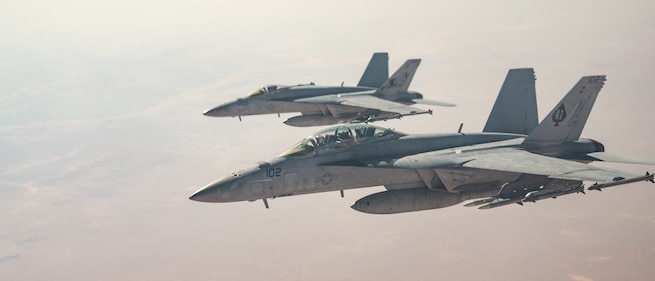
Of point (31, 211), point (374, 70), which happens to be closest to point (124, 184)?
point (31, 211)

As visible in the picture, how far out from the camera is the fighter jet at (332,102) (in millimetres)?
40250

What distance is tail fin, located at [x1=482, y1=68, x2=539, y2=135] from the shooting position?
2862 cm

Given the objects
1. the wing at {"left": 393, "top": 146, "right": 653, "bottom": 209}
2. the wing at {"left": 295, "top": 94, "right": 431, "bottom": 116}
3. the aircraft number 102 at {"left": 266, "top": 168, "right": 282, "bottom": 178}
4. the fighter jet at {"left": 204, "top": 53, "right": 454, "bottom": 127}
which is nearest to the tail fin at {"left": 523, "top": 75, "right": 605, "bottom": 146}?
the wing at {"left": 393, "top": 146, "right": 653, "bottom": 209}

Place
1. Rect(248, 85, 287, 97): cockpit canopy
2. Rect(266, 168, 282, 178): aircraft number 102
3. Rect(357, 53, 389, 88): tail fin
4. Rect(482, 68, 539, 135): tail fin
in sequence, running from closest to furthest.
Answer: Rect(266, 168, 282, 178): aircraft number 102
Rect(482, 68, 539, 135): tail fin
Rect(248, 85, 287, 97): cockpit canopy
Rect(357, 53, 389, 88): tail fin

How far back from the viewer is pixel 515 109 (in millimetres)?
28703

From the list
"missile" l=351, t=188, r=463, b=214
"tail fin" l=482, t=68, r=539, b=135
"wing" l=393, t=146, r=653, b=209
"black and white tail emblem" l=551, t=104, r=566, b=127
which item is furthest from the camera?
"tail fin" l=482, t=68, r=539, b=135

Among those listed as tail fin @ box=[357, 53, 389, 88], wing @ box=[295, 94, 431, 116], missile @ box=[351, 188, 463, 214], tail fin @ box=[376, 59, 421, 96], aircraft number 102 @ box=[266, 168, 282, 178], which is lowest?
missile @ box=[351, 188, 463, 214]

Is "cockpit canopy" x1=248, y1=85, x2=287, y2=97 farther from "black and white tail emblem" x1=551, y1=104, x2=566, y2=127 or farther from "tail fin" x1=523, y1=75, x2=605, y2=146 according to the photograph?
"black and white tail emblem" x1=551, y1=104, x2=566, y2=127

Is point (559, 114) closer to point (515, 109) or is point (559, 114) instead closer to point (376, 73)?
point (515, 109)

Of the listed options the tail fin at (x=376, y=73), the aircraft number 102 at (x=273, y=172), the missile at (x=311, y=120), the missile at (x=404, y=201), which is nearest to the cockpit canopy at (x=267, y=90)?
the missile at (x=311, y=120)

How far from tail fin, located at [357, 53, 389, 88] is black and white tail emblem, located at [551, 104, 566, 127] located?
77.1 feet

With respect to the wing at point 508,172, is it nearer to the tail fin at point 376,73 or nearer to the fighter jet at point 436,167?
the fighter jet at point 436,167

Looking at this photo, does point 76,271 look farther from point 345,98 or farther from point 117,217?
point 345,98

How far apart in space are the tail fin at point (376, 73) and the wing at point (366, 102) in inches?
211
